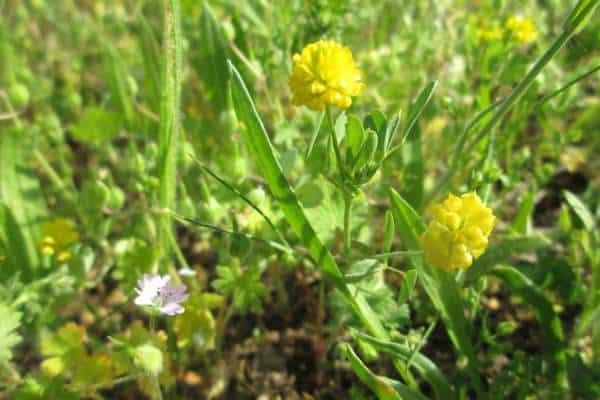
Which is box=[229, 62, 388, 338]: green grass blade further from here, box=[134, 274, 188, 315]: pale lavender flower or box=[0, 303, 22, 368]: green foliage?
box=[0, 303, 22, 368]: green foliage

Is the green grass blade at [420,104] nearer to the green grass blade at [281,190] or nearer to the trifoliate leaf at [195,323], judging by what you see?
the green grass blade at [281,190]

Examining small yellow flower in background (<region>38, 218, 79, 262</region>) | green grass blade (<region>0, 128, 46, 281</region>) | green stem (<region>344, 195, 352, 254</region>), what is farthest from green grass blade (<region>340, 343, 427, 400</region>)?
green grass blade (<region>0, 128, 46, 281</region>)

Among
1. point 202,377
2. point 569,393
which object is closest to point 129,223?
point 202,377

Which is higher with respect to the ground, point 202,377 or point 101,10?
point 101,10

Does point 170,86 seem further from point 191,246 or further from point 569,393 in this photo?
point 569,393

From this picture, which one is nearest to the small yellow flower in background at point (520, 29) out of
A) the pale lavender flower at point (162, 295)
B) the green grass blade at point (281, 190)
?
the green grass blade at point (281, 190)

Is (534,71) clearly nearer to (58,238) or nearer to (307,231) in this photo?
(307,231)
